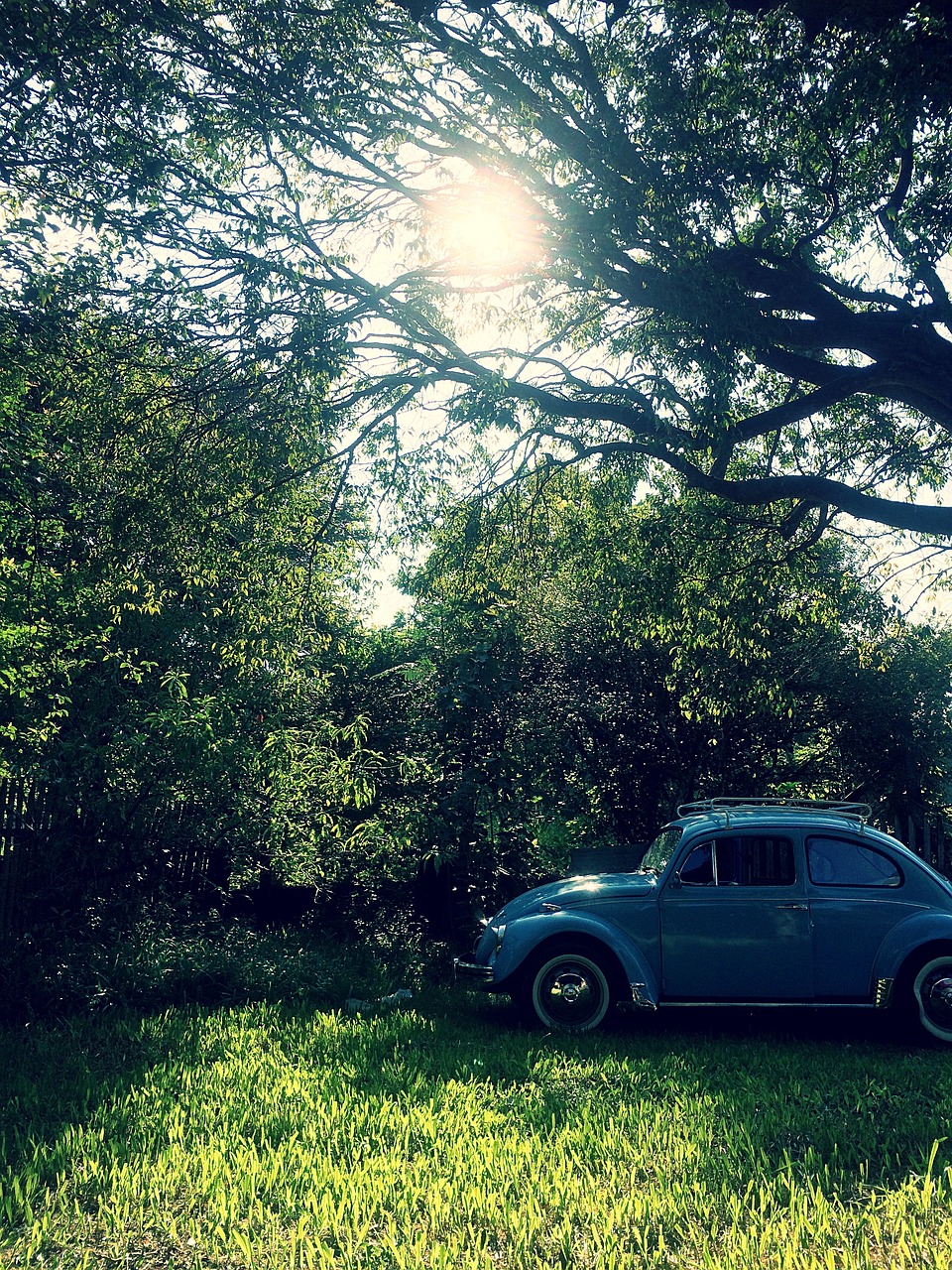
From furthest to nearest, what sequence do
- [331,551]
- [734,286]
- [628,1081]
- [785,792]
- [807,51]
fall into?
[785,792] → [331,551] → [734,286] → [807,51] → [628,1081]

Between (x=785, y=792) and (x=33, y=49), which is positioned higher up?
(x=33, y=49)

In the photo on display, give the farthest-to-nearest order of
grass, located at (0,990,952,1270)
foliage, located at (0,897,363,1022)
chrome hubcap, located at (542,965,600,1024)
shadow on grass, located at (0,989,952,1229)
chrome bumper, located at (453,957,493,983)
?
foliage, located at (0,897,363,1022) → chrome bumper, located at (453,957,493,983) → chrome hubcap, located at (542,965,600,1024) → shadow on grass, located at (0,989,952,1229) → grass, located at (0,990,952,1270)

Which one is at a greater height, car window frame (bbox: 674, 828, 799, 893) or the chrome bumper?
car window frame (bbox: 674, 828, 799, 893)

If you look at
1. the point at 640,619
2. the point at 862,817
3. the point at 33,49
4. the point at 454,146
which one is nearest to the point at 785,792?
the point at 640,619

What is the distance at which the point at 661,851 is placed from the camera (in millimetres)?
8445

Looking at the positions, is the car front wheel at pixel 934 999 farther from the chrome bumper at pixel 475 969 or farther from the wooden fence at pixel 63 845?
the wooden fence at pixel 63 845

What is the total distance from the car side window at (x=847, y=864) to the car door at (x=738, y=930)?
0.16 meters

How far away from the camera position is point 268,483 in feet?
31.0

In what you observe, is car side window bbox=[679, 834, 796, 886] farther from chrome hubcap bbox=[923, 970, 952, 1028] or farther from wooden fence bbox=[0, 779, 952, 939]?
wooden fence bbox=[0, 779, 952, 939]

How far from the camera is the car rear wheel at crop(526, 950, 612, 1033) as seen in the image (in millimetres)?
7648

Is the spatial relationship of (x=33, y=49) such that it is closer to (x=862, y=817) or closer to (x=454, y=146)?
(x=454, y=146)

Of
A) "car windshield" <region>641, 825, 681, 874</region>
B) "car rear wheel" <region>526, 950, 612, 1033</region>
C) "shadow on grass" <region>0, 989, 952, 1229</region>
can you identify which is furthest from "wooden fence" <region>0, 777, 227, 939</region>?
"car windshield" <region>641, 825, 681, 874</region>

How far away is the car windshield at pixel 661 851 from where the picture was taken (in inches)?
323

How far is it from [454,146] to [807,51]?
3.01 meters
